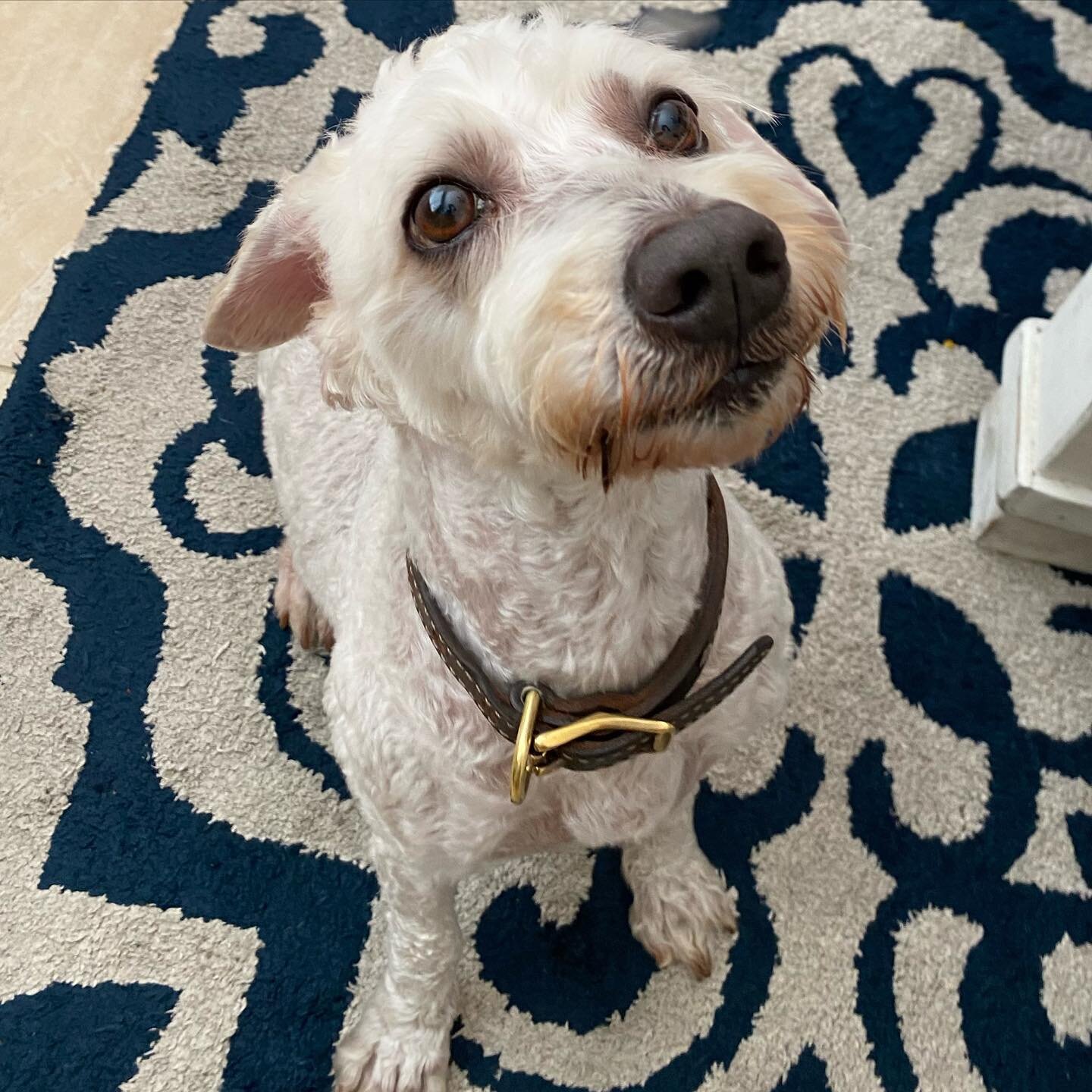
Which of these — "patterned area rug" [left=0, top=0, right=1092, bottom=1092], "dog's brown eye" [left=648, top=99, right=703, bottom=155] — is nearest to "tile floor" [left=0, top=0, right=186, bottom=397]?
"patterned area rug" [left=0, top=0, right=1092, bottom=1092]

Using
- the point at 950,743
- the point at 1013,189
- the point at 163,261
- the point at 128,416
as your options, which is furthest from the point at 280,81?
the point at 950,743

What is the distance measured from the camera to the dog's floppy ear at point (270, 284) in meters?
0.86

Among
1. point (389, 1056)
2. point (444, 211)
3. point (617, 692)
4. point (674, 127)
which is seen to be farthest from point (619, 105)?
point (389, 1056)

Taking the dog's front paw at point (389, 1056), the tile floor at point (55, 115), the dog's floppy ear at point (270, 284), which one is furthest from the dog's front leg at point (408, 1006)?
the tile floor at point (55, 115)

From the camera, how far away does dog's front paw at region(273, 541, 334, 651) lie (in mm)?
1469

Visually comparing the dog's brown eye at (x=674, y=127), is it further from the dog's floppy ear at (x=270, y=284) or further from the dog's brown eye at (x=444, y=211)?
the dog's floppy ear at (x=270, y=284)

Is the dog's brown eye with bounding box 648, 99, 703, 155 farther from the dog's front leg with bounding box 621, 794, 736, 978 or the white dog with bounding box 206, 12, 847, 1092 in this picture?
the dog's front leg with bounding box 621, 794, 736, 978

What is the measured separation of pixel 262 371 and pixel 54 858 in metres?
0.77

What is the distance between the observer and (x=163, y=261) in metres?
1.84

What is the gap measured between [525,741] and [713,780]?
71cm

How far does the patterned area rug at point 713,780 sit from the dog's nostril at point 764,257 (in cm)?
98

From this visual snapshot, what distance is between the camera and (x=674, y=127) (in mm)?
804

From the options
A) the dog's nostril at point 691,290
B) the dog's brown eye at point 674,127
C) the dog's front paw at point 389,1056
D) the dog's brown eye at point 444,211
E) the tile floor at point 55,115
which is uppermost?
the dog's brown eye at point 674,127

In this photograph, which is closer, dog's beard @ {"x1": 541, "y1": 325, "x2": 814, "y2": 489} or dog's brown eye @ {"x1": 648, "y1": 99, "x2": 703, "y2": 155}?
dog's beard @ {"x1": 541, "y1": 325, "x2": 814, "y2": 489}
